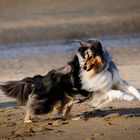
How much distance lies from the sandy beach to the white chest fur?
0.42 metres

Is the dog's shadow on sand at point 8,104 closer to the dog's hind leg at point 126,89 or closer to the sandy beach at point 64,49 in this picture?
the sandy beach at point 64,49

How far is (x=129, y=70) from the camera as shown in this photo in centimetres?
1360

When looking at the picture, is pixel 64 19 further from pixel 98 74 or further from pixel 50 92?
pixel 98 74

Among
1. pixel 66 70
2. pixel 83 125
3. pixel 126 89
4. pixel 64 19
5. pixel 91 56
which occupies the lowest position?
pixel 83 125

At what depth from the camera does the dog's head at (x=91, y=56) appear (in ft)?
29.2

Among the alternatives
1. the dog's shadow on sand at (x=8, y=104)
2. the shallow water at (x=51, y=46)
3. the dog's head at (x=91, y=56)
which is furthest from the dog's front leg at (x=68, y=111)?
the shallow water at (x=51, y=46)

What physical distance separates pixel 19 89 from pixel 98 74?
1.03 m

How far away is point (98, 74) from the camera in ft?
29.2

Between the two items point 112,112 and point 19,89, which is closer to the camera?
point 19,89

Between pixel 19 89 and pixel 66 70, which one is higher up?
pixel 66 70

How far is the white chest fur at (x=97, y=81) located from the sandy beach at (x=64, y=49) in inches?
16.6

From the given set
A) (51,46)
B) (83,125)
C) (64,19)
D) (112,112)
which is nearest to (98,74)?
(83,125)

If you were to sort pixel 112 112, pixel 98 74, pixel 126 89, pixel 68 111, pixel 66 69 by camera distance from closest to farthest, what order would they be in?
pixel 98 74, pixel 66 69, pixel 126 89, pixel 68 111, pixel 112 112

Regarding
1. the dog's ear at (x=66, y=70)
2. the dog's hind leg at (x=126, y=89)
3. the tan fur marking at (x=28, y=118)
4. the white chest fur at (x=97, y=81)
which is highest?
the dog's ear at (x=66, y=70)
